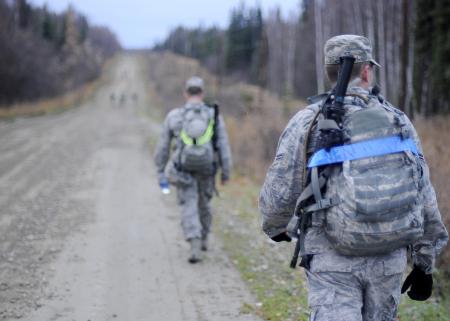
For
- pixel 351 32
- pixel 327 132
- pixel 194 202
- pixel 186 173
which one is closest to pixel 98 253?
pixel 194 202

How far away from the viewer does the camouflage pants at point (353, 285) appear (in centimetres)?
261

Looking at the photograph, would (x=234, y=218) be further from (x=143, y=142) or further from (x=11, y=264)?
(x=143, y=142)

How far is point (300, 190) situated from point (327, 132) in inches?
15.2

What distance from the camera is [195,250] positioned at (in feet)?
20.9

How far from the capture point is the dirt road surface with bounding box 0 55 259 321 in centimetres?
500

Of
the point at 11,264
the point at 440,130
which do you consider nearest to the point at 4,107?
the point at 440,130

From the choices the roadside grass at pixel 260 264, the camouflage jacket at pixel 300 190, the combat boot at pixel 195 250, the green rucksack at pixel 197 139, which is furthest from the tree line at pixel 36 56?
the camouflage jacket at pixel 300 190

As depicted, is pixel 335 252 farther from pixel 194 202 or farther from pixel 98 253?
pixel 98 253

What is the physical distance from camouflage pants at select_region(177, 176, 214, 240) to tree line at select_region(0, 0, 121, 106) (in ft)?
101

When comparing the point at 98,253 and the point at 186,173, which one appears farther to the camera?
the point at 98,253

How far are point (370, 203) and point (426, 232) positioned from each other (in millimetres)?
584

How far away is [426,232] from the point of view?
9.27 feet

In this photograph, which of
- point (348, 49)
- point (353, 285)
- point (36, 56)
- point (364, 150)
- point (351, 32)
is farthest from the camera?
point (36, 56)

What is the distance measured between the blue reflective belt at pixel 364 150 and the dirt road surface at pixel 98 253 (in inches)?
104
